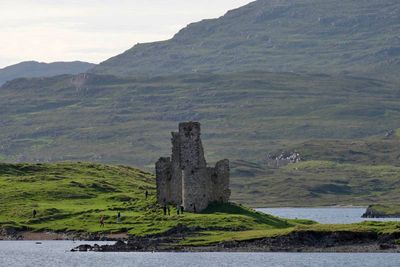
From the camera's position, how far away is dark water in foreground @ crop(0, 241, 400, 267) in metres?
114

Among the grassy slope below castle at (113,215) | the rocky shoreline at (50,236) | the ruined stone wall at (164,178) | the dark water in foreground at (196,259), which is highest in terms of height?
the ruined stone wall at (164,178)

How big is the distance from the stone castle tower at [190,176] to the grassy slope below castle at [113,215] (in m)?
1.82

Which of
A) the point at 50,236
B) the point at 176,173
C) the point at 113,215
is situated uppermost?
the point at 176,173

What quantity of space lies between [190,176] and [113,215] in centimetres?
1445

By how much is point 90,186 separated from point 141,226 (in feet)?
151

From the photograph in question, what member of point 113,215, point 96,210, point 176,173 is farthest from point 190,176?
point 96,210

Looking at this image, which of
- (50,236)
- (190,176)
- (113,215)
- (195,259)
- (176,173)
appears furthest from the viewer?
(113,215)

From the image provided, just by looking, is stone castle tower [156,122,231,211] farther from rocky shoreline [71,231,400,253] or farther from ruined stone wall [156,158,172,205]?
rocky shoreline [71,231,400,253]

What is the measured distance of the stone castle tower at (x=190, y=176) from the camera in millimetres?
144125

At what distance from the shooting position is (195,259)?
4719 inches

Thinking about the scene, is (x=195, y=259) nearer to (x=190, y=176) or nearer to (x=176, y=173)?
(x=190, y=176)

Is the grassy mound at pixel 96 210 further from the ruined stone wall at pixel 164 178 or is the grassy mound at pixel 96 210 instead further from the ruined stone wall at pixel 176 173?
the ruined stone wall at pixel 176 173

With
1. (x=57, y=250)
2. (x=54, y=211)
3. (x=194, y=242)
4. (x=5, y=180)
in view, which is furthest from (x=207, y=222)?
(x=5, y=180)

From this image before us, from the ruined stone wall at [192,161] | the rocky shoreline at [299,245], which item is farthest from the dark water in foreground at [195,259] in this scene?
the ruined stone wall at [192,161]
